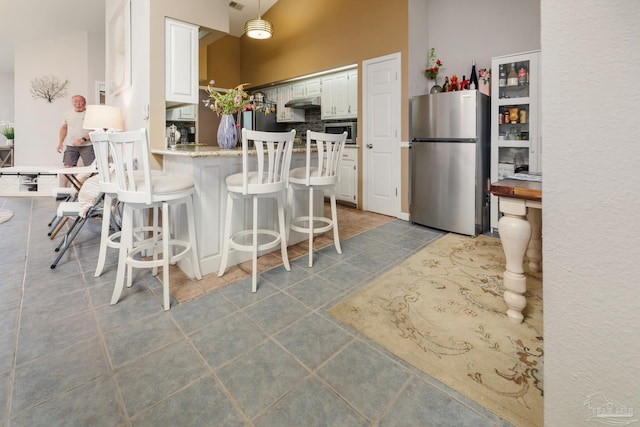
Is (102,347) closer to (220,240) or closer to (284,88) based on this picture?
(220,240)

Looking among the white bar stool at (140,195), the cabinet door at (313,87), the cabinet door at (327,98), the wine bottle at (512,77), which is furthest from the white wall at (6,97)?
the wine bottle at (512,77)

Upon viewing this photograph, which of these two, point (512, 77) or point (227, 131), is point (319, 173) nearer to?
point (227, 131)

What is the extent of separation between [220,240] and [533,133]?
3186mm

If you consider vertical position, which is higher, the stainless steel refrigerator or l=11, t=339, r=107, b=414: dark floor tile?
the stainless steel refrigerator

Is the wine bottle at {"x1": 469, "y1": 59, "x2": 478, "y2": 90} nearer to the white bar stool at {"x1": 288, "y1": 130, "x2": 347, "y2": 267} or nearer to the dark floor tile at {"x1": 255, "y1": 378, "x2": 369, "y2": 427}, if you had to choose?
the white bar stool at {"x1": 288, "y1": 130, "x2": 347, "y2": 267}

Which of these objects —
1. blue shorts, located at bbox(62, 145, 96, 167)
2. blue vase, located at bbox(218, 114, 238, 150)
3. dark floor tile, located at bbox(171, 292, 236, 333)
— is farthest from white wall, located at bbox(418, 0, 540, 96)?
blue shorts, located at bbox(62, 145, 96, 167)

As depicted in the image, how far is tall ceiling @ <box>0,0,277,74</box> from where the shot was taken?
4910 millimetres

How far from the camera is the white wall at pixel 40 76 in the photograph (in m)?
5.79

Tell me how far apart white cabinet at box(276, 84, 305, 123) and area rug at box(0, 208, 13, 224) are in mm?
4238

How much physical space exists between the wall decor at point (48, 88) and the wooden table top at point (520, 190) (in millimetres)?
7560

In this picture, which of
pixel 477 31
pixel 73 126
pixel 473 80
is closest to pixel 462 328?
pixel 473 80

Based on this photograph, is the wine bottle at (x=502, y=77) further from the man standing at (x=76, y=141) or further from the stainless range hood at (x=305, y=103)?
the man standing at (x=76, y=141)

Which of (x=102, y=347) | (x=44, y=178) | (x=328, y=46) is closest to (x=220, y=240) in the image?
(x=102, y=347)

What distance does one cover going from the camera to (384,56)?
4004 mm
